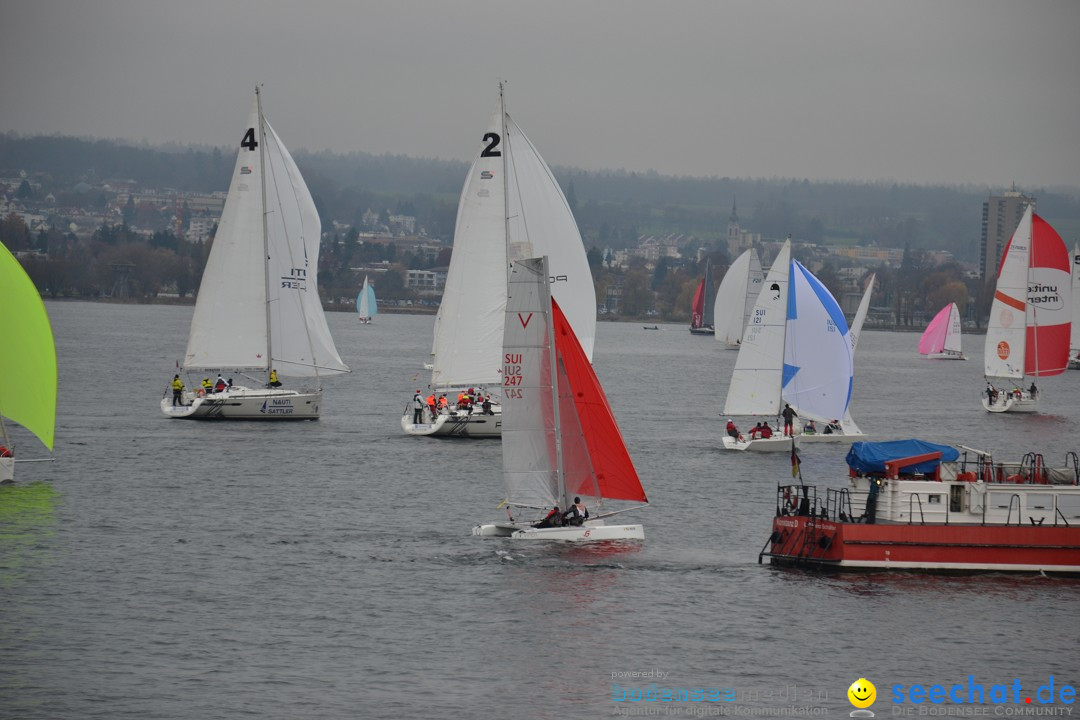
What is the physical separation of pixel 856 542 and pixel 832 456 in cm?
2127

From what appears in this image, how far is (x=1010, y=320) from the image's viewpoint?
83.0 m

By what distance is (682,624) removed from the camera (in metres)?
28.9

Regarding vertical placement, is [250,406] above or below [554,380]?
below

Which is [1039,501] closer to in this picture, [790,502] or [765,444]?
[790,502]

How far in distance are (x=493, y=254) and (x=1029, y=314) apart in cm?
4007

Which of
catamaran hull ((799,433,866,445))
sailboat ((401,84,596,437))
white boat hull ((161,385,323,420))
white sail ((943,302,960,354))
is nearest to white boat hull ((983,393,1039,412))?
catamaran hull ((799,433,866,445))

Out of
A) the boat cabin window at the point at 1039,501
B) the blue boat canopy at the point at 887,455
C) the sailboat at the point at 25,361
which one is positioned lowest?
the boat cabin window at the point at 1039,501

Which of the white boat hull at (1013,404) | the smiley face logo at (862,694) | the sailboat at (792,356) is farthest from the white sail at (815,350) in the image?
the smiley face logo at (862,694)

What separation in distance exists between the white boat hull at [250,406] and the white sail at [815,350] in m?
19.3

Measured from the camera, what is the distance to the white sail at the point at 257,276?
6028cm

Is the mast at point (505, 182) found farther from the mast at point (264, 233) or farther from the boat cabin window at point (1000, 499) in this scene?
the boat cabin window at point (1000, 499)

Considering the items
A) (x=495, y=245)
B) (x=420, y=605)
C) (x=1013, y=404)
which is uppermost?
(x=495, y=245)

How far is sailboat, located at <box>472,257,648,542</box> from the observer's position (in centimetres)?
3456

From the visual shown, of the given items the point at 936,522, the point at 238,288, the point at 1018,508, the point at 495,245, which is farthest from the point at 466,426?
the point at 1018,508
